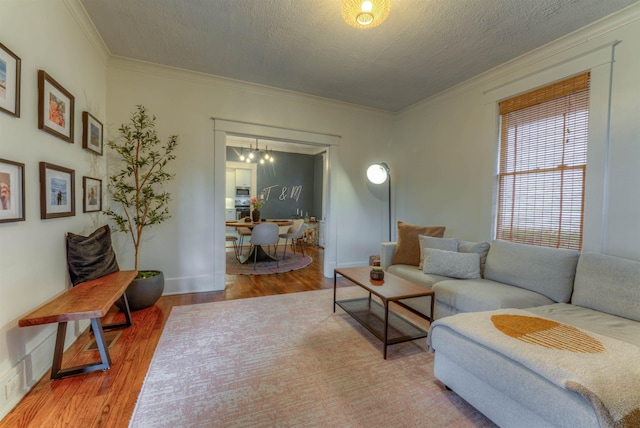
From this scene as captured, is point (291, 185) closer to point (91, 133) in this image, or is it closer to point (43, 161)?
point (91, 133)

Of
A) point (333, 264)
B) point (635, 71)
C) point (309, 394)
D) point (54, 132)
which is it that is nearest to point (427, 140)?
point (635, 71)

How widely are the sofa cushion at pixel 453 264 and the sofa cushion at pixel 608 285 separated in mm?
748

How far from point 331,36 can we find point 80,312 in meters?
2.85

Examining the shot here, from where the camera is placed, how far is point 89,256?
2271mm

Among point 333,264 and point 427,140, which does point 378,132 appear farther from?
point 333,264

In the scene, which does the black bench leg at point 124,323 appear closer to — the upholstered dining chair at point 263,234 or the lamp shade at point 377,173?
the upholstered dining chair at point 263,234

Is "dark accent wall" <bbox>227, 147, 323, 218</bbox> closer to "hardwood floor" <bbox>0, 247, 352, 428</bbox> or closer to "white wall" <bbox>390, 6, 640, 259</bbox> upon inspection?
"white wall" <bbox>390, 6, 640, 259</bbox>

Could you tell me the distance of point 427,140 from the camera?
3.99 meters

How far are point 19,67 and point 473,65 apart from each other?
12.6ft

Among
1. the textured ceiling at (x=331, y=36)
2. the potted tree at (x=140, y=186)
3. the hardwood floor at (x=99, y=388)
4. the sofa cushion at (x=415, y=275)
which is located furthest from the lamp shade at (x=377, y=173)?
the hardwood floor at (x=99, y=388)

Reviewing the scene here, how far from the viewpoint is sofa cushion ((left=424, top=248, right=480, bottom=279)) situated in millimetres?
2705

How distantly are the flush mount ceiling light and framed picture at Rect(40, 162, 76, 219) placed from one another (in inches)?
88.5

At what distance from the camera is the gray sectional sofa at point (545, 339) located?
1.08m

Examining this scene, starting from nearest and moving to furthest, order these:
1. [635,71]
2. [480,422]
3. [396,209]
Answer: [480,422] < [635,71] < [396,209]
